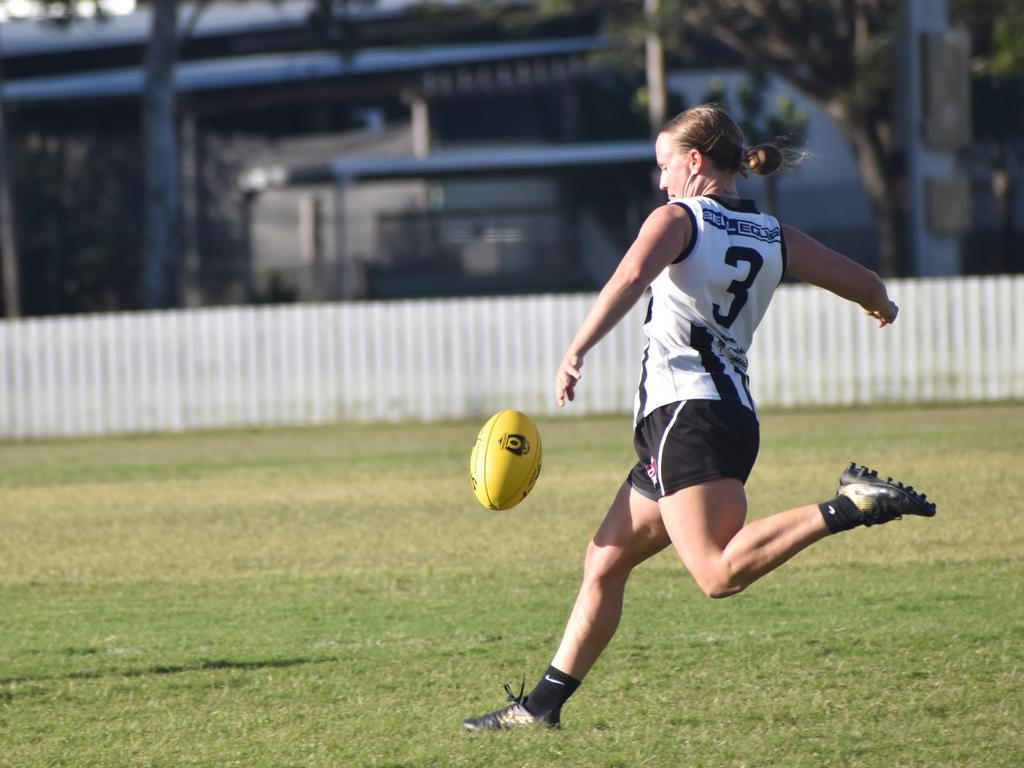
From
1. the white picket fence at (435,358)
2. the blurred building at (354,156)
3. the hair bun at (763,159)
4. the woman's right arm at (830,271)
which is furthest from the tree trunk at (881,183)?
the hair bun at (763,159)

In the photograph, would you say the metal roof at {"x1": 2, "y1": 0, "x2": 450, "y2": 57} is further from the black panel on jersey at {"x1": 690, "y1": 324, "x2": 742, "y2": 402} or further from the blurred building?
the black panel on jersey at {"x1": 690, "y1": 324, "x2": 742, "y2": 402}

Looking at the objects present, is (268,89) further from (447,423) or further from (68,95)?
(447,423)

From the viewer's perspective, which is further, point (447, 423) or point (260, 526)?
point (447, 423)

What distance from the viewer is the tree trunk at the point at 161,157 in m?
26.6

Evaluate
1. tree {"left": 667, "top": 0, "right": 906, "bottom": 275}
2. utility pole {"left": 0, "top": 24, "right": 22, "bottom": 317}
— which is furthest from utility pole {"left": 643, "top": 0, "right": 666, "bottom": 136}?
utility pole {"left": 0, "top": 24, "right": 22, "bottom": 317}

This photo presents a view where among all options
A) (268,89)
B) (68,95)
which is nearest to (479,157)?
(268,89)

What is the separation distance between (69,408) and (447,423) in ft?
16.9

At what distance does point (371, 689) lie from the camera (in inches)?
235

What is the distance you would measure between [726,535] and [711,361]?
560 mm

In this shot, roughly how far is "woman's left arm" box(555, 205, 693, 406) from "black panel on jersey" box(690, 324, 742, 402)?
30 cm

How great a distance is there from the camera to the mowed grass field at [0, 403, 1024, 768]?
5109 millimetres

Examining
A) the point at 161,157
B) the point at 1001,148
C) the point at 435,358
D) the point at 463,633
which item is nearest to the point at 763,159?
the point at 463,633

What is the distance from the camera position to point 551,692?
204 inches

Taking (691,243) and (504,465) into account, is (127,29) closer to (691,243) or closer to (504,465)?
(504,465)
